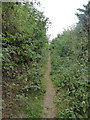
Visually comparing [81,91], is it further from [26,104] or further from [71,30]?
[71,30]

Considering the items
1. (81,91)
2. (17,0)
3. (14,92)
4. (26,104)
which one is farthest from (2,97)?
(17,0)

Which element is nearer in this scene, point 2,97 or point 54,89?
point 2,97

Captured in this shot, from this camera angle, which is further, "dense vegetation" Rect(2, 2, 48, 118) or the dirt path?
the dirt path

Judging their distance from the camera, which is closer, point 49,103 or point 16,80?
point 49,103

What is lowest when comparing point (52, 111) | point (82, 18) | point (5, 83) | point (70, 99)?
point (52, 111)

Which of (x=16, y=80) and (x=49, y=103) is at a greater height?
(x=16, y=80)

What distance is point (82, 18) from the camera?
42.4ft

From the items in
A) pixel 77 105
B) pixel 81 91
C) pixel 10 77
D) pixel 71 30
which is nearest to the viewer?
pixel 77 105

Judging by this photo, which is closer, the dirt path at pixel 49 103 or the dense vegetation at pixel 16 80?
the dense vegetation at pixel 16 80

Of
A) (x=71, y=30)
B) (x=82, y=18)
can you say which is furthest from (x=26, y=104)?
(x=82, y=18)

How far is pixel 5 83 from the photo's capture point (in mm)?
4812

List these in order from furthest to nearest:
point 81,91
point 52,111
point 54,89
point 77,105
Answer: point 54,89
point 81,91
point 52,111
point 77,105

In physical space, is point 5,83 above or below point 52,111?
above

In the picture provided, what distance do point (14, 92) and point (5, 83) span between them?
0.54 meters
